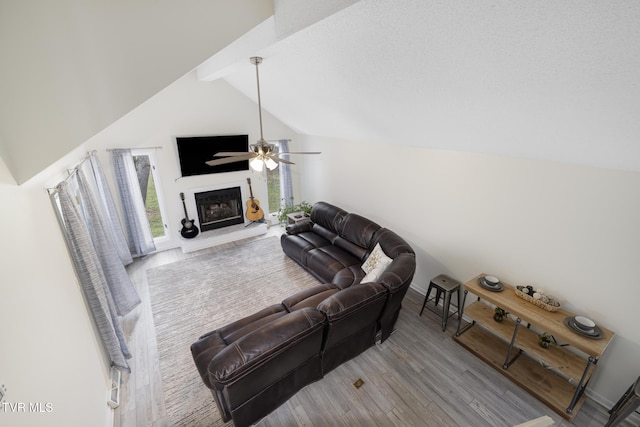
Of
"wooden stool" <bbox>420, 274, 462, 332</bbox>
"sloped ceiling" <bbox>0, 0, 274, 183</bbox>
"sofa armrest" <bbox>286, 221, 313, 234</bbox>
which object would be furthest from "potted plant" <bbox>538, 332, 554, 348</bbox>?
"sloped ceiling" <bbox>0, 0, 274, 183</bbox>

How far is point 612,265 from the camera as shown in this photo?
95.7 inches

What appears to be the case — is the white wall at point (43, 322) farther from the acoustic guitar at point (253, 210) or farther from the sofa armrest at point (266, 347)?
the acoustic guitar at point (253, 210)

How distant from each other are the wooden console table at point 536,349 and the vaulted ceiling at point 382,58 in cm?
156

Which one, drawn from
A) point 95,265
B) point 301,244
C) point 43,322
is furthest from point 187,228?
point 43,322

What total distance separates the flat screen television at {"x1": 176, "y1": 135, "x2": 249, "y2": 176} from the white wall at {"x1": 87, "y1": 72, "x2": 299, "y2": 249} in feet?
0.51

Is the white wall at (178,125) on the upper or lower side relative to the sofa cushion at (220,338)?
upper

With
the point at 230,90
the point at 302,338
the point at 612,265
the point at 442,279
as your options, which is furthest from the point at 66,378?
the point at 230,90

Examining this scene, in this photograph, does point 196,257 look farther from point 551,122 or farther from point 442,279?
point 551,122

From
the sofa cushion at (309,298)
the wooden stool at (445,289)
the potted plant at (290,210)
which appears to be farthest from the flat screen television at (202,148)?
the wooden stool at (445,289)

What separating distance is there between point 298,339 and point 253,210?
4491 mm

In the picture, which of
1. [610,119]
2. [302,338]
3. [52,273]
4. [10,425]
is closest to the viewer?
[10,425]

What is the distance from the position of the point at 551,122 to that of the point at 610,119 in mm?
333

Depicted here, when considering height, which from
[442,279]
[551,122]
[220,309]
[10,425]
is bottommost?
[220,309]

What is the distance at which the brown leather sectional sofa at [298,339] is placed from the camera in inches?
80.7
